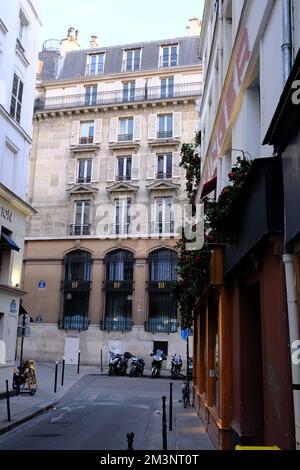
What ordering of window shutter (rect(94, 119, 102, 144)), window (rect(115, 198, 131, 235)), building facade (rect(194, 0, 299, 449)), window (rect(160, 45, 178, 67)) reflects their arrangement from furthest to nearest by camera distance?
window (rect(160, 45, 178, 67)) < window shutter (rect(94, 119, 102, 144)) < window (rect(115, 198, 131, 235)) < building facade (rect(194, 0, 299, 449))

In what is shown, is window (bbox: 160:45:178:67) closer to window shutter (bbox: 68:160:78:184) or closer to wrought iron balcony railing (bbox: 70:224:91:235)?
window shutter (bbox: 68:160:78:184)

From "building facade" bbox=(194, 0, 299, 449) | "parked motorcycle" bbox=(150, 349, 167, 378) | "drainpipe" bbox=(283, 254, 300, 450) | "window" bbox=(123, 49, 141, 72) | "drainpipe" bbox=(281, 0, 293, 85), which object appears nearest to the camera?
"drainpipe" bbox=(283, 254, 300, 450)

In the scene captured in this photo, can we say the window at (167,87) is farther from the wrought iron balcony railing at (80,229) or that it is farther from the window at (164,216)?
the wrought iron balcony railing at (80,229)

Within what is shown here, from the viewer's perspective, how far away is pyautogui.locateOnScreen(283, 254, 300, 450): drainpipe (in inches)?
174

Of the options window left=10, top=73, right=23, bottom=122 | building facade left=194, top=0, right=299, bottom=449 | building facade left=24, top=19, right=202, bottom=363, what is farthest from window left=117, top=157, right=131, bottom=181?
building facade left=194, top=0, right=299, bottom=449

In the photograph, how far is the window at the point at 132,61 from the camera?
138 ft

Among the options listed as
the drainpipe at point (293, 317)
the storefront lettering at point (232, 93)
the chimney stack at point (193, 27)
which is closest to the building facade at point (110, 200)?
the chimney stack at point (193, 27)

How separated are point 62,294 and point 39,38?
20.4 metres

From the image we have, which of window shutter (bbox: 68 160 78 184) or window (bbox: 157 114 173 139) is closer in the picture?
window (bbox: 157 114 173 139)

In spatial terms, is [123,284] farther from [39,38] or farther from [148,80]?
[39,38]

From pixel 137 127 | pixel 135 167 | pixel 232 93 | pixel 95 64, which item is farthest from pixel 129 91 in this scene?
pixel 232 93

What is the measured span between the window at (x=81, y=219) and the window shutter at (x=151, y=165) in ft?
16.9

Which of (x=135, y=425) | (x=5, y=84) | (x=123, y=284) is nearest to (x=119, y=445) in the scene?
(x=135, y=425)

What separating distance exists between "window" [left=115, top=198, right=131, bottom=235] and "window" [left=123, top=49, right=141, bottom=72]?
463 inches
